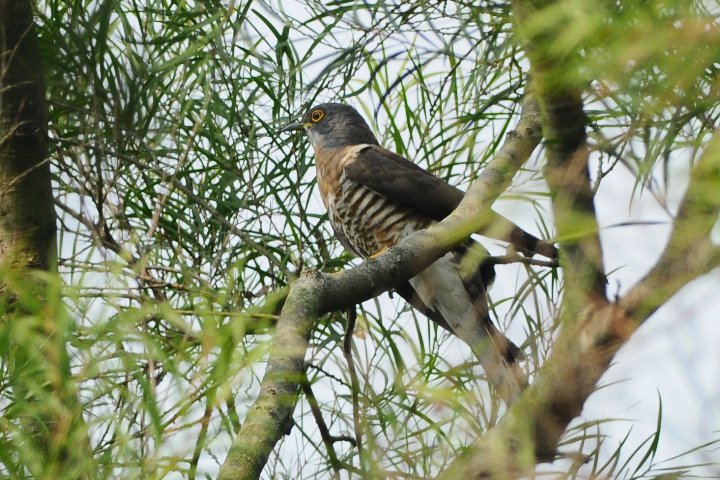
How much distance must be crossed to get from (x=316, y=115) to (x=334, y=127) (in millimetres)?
95

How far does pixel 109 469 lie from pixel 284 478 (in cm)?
91

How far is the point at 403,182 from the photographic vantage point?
3.63m

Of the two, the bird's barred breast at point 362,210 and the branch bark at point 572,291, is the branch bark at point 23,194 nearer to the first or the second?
the branch bark at point 572,291

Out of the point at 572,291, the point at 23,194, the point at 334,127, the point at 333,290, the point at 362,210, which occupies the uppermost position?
the point at 334,127

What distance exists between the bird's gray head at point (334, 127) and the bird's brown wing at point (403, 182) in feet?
0.98

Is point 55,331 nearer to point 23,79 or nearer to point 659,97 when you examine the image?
point 23,79

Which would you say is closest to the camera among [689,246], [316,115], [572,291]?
[689,246]

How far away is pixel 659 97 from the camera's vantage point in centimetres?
96

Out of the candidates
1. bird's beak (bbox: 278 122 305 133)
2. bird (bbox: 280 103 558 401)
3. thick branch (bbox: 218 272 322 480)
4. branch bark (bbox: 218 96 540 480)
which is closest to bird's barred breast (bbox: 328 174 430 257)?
bird (bbox: 280 103 558 401)

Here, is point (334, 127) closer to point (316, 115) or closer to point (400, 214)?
point (316, 115)

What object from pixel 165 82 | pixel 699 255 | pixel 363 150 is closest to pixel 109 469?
pixel 699 255

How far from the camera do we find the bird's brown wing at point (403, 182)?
3436 millimetres

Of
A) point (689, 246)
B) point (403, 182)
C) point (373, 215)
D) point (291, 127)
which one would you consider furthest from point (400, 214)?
point (689, 246)

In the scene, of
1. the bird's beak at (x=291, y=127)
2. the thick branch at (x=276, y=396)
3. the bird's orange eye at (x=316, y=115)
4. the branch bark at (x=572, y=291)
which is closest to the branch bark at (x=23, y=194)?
the thick branch at (x=276, y=396)
